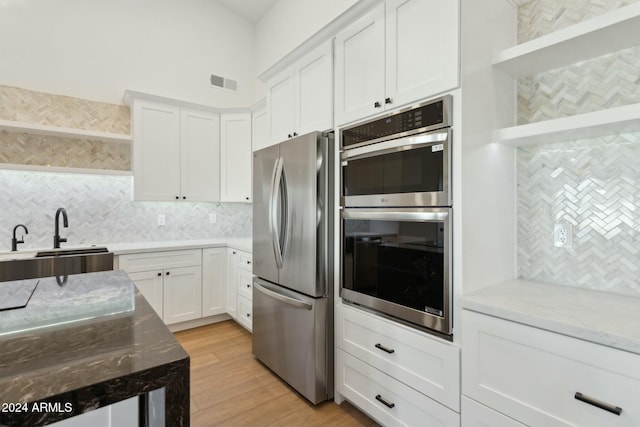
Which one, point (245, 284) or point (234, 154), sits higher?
point (234, 154)

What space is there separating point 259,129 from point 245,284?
1.70 meters

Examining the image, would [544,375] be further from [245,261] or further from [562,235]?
[245,261]

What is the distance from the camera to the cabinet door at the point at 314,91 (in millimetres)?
2137

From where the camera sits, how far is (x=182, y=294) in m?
3.34

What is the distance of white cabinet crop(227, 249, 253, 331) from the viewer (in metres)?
3.16

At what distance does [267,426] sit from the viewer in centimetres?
189

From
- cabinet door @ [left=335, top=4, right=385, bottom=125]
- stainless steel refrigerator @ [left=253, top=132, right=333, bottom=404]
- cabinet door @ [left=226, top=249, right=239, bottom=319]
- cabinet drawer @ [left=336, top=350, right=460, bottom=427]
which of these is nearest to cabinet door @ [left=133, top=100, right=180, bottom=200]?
cabinet door @ [left=226, top=249, right=239, bottom=319]

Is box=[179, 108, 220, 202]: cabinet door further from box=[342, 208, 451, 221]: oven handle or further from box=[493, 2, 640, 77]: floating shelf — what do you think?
box=[493, 2, 640, 77]: floating shelf

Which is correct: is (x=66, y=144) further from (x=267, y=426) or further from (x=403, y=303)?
(x=403, y=303)

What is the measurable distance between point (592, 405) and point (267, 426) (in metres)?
1.59

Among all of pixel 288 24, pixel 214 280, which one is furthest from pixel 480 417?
pixel 288 24

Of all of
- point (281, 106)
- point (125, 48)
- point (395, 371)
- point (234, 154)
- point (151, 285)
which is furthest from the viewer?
point (234, 154)

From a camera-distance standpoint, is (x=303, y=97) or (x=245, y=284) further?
(x=245, y=284)

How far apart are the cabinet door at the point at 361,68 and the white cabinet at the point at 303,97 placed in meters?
0.10
